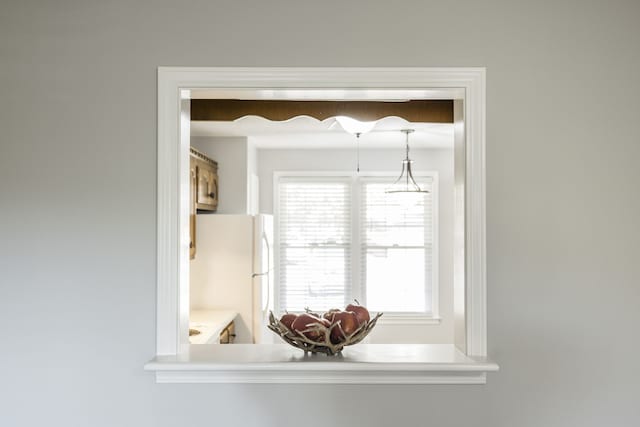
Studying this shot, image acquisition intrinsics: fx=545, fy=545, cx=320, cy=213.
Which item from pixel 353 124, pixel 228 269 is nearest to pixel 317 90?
pixel 353 124

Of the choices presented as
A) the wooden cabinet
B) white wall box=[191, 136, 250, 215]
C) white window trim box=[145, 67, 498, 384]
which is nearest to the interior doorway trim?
white window trim box=[145, 67, 498, 384]

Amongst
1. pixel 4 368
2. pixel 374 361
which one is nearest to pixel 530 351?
pixel 374 361

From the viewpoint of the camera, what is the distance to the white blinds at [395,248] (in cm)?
548

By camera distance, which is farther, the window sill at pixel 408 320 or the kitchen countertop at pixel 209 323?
the window sill at pixel 408 320

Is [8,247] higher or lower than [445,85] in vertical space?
lower

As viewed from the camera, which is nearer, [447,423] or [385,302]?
[447,423]

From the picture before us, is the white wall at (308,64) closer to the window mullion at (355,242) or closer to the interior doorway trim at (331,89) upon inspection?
the interior doorway trim at (331,89)

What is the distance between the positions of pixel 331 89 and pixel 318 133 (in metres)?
2.61

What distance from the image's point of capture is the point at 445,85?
1837mm

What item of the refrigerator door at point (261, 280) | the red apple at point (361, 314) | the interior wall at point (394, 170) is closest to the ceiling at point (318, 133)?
the interior wall at point (394, 170)

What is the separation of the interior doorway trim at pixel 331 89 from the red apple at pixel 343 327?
381 millimetres

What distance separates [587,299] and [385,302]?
12.2 ft

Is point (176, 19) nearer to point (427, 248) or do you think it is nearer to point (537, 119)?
point (537, 119)

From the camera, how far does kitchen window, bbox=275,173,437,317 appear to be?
544 cm
